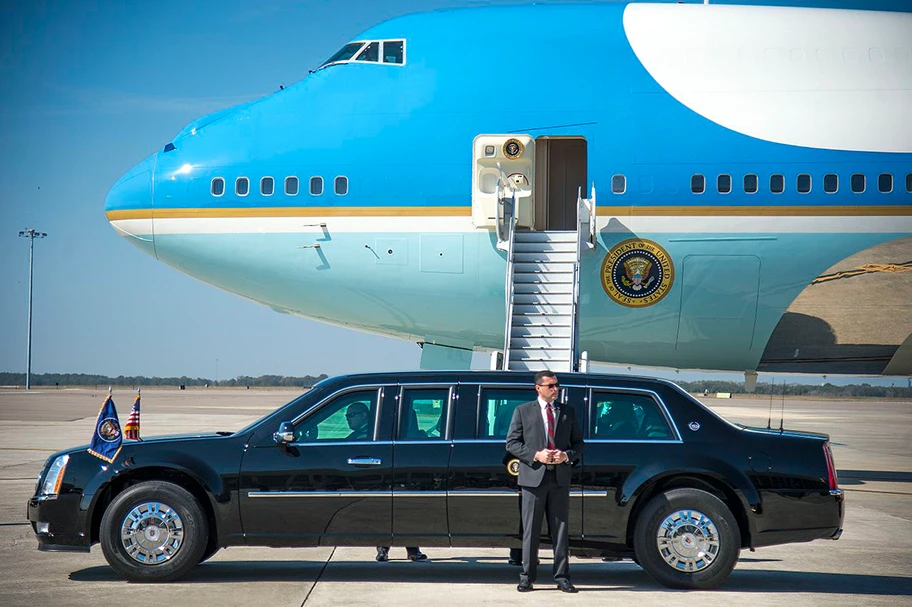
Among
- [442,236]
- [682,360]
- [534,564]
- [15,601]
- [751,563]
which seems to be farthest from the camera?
[682,360]

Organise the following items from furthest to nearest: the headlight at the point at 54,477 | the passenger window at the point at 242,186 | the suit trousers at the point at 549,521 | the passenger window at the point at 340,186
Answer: the passenger window at the point at 242,186 < the passenger window at the point at 340,186 < the headlight at the point at 54,477 < the suit trousers at the point at 549,521

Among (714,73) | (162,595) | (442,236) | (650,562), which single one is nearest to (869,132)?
(714,73)

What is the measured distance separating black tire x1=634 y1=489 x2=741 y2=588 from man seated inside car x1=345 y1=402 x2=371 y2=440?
7.59 ft

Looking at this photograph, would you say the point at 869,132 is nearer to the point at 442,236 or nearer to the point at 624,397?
the point at 442,236

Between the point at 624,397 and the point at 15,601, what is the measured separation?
4.90m

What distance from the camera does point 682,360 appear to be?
55.2ft

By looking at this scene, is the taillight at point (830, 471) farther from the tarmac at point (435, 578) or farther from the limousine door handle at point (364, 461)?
the limousine door handle at point (364, 461)

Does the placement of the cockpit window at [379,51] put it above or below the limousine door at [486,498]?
above

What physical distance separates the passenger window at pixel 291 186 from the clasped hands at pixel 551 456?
8523mm

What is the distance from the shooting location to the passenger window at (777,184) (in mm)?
15438

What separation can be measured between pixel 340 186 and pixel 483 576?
7933mm

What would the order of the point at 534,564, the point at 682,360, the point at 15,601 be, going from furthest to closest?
the point at 682,360 → the point at 534,564 → the point at 15,601

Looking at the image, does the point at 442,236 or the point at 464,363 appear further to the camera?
the point at 464,363


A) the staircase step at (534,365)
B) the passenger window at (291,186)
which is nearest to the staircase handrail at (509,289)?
the staircase step at (534,365)
